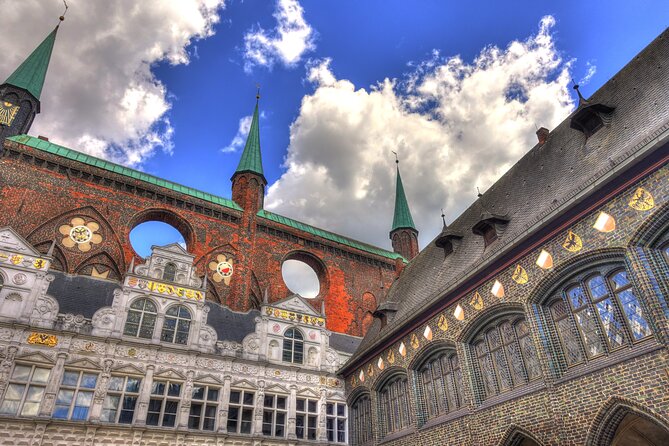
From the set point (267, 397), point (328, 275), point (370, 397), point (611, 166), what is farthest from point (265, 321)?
point (611, 166)

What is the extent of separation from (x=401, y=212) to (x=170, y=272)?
23715mm

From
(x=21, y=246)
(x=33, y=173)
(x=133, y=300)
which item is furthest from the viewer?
(x=33, y=173)

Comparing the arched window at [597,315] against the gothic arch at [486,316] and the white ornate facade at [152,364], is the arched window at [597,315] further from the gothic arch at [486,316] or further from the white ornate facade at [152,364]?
the white ornate facade at [152,364]

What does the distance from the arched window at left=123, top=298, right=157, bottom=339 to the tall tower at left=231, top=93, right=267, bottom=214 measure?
11.7 m

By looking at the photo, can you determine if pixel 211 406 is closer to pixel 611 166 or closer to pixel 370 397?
pixel 370 397

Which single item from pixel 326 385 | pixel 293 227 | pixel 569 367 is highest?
pixel 293 227

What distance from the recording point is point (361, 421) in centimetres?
2180

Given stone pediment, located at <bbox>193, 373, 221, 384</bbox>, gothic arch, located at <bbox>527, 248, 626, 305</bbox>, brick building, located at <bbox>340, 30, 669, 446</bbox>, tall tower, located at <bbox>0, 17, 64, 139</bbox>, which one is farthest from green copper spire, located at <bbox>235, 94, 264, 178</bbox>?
gothic arch, located at <bbox>527, 248, 626, 305</bbox>

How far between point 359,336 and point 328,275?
14.8 ft

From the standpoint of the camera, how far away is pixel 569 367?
11742mm

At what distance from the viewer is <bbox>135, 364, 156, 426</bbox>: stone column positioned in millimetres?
17594

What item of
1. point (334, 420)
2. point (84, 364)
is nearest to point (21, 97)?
point (84, 364)

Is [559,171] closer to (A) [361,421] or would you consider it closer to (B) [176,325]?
(A) [361,421]

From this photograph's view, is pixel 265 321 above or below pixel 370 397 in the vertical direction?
above
